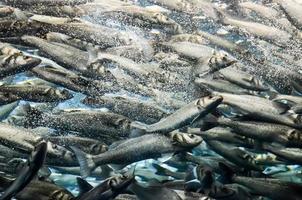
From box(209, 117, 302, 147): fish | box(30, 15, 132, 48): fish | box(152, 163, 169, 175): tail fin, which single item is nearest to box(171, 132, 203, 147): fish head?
box(209, 117, 302, 147): fish

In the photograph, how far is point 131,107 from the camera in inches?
323

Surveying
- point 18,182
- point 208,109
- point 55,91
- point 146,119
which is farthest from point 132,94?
point 18,182

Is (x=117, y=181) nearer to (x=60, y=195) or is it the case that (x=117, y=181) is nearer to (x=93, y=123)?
(x=60, y=195)

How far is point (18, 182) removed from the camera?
5797 mm

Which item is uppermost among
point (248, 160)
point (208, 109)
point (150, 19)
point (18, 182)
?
point (150, 19)

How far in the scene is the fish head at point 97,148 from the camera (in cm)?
789

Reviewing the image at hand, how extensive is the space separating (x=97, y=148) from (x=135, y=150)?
1295 millimetres

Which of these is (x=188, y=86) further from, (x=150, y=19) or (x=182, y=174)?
(x=182, y=174)

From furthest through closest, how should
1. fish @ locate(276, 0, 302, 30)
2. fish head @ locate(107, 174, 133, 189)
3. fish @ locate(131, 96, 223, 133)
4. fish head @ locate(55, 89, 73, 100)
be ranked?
fish @ locate(276, 0, 302, 30) < fish head @ locate(55, 89, 73, 100) < fish head @ locate(107, 174, 133, 189) < fish @ locate(131, 96, 223, 133)

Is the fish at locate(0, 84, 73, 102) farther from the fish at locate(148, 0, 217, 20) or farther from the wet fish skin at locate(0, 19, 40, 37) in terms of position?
the fish at locate(148, 0, 217, 20)

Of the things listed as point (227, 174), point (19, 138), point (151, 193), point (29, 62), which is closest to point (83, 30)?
point (29, 62)

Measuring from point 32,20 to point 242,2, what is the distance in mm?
3288

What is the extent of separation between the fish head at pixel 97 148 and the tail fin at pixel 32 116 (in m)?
1.04

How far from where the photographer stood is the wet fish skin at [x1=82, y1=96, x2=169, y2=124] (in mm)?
8141
